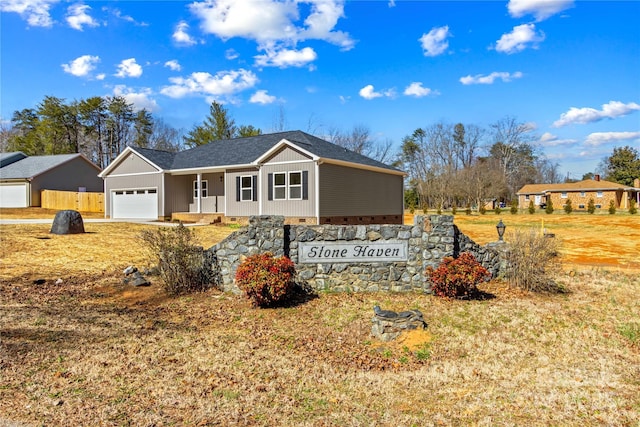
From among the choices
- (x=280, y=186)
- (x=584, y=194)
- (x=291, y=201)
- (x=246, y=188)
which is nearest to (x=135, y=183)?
(x=246, y=188)

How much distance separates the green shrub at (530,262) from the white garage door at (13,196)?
34.1 meters

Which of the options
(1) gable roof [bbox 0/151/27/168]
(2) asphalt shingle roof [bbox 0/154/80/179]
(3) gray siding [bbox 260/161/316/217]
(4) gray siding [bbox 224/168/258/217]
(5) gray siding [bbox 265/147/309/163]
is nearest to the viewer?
(3) gray siding [bbox 260/161/316/217]

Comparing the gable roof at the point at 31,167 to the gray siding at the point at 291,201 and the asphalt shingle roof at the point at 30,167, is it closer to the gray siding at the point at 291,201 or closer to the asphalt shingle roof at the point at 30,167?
the asphalt shingle roof at the point at 30,167

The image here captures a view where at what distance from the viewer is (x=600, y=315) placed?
7172 millimetres

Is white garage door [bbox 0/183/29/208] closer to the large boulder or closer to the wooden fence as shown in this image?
the wooden fence

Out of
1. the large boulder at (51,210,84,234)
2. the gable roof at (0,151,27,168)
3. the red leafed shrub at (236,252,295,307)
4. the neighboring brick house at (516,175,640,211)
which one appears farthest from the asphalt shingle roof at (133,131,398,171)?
the neighboring brick house at (516,175,640,211)

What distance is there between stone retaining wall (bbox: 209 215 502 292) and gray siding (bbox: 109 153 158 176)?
17891mm

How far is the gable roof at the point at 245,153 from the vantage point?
20.9m

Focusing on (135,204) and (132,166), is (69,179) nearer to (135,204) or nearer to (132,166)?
(132,166)

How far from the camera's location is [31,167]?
1272 inches

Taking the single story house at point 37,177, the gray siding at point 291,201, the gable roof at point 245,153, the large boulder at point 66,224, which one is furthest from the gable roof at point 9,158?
the gray siding at point 291,201

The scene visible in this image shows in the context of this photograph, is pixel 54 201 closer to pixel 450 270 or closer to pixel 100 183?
pixel 100 183

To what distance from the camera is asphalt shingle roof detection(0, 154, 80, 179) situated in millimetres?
31219

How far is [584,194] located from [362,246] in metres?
46.2
